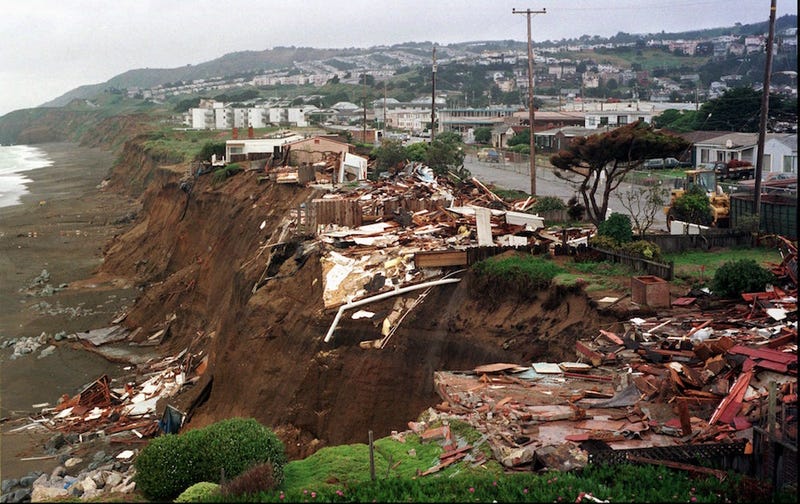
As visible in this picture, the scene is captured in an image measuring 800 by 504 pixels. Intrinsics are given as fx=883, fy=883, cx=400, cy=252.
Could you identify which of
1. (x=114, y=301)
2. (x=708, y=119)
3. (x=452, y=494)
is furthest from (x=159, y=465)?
(x=708, y=119)

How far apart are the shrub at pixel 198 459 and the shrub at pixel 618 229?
12.3 m

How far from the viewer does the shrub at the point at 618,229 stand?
72.0ft

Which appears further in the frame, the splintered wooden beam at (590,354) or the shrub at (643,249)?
the shrub at (643,249)

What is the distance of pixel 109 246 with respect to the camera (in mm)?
48969

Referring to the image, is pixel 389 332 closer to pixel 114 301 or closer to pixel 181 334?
pixel 181 334

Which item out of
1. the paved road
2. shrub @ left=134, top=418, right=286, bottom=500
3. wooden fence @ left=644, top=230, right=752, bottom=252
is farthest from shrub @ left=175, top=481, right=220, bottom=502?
the paved road

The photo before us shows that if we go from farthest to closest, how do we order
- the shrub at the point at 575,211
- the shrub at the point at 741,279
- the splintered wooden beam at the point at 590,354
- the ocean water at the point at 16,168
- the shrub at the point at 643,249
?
the ocean water at the point at 16,168 → the shrub at the point at 575,211 → the shrub at the point at 643,249 → the shrub at the point at 741,279 → the splintered wooden beam at the point at 590,354

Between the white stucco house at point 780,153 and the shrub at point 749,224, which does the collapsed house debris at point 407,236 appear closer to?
the shrub at point 749,224

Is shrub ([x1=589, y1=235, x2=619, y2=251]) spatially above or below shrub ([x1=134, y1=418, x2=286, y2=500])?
above

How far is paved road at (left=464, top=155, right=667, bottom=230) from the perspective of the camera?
3406 centimetres

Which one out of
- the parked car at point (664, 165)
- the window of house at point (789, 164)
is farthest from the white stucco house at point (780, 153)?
the parked car at point (664, 165)

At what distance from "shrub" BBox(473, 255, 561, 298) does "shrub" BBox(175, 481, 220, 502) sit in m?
10.2

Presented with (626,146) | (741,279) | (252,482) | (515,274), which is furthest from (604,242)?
(252,482)

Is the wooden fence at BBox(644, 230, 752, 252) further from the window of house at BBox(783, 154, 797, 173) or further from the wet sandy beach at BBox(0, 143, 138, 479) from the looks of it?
the window of house at BBox(783, 154, 797, 173)
